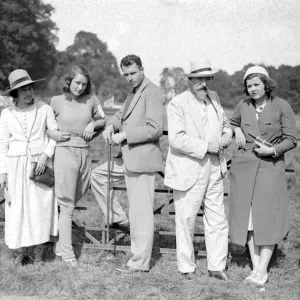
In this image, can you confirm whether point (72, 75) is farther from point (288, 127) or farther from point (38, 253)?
point (288, 127)

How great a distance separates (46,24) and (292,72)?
45.4m

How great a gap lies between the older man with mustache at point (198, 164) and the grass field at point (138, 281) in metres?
0.25

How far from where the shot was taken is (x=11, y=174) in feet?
17.1

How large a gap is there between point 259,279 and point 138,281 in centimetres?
113

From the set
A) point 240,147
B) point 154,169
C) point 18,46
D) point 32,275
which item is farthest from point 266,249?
point 18,46

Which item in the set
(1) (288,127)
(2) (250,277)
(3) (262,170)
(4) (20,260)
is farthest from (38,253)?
(1) (288,127)

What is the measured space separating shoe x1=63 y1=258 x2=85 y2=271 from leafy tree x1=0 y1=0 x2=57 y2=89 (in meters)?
39.2

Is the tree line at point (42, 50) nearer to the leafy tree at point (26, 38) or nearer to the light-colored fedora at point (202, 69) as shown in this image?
the leafy tree at point (26, 38)

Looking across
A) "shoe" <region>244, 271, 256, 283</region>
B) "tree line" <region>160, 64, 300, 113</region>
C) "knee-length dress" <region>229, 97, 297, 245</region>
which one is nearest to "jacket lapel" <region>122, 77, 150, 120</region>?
"knee-length dress" <region>229, 97, 297, 245</region>

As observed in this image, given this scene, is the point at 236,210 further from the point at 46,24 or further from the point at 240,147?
the point at 46,24

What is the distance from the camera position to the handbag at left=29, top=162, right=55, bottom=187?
5.16 meters

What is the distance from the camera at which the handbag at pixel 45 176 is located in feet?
16.9

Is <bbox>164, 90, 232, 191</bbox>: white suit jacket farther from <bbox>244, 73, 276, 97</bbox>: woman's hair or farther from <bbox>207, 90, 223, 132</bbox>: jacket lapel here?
<bbox>244, 73, 276, 97</bbox>: woman's hair

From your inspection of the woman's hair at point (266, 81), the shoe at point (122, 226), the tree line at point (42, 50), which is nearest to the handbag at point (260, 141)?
the woman's hair at point (266, 81)
